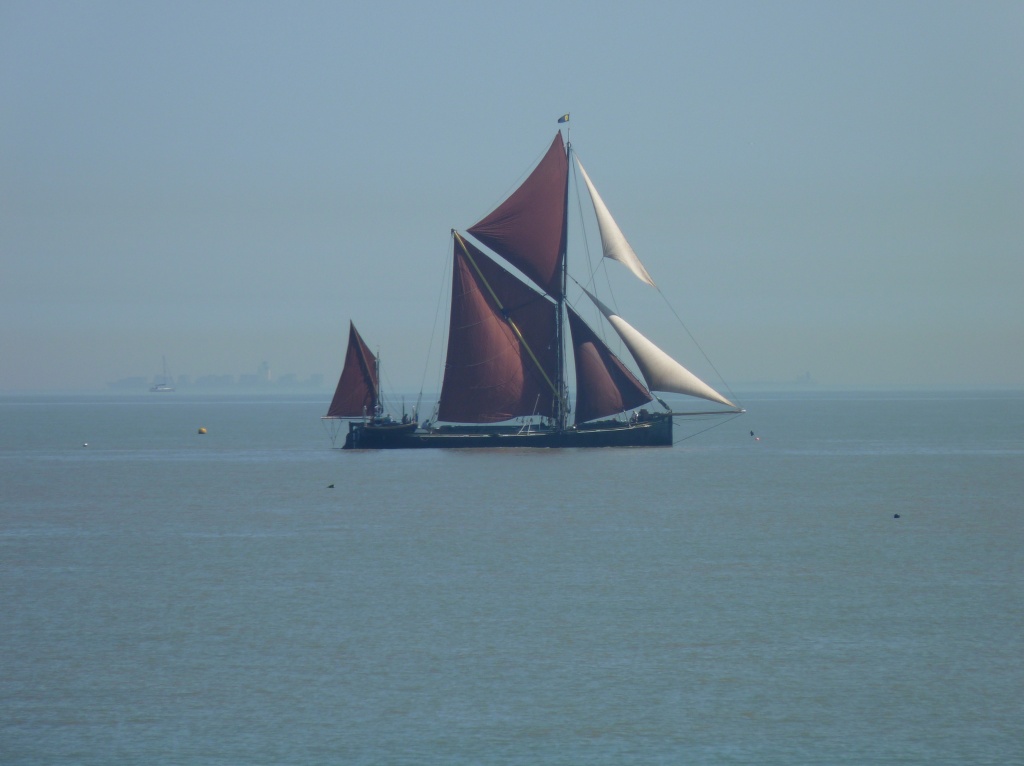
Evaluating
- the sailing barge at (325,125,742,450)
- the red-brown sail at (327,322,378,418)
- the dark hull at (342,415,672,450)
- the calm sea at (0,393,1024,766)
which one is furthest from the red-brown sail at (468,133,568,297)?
the calm sea at (0,393,1024,766)

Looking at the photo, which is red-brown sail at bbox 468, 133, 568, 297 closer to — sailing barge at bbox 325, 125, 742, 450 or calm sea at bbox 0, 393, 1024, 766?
sailing barge at bbox 325, 125, 742, 450

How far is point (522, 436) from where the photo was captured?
94.8 metres

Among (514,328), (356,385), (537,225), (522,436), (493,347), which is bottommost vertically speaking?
(522,436)

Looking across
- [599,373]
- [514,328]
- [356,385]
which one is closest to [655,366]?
[599,373]

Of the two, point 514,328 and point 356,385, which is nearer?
point 514,328

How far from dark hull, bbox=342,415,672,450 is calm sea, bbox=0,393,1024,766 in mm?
18244

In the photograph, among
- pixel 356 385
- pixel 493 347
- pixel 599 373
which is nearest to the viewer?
pixel 493 347

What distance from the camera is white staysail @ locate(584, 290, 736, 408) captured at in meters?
91.3

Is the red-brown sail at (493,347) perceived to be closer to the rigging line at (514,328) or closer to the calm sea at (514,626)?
the rigging line at (514,328)

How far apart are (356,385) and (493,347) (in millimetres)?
13015

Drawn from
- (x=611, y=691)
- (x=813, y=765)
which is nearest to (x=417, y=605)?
(x=611, y=691)

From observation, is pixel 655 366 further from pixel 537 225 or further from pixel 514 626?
pixel 514 626

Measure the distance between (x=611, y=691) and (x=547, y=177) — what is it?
67.5 m

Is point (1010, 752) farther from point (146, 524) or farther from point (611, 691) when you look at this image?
point (146, 524)
